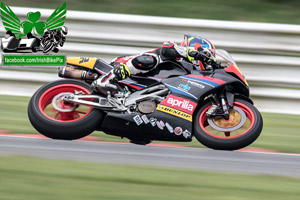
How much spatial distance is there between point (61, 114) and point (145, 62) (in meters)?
1.11

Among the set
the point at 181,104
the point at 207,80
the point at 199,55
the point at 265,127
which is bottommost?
the point at 265,127

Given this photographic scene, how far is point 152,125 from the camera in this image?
5.78 m

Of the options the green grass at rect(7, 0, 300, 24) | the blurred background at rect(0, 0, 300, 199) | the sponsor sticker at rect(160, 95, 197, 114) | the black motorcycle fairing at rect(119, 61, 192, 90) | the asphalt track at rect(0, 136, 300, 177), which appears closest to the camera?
the asphalt track at rect(0, 136, 300, 177)

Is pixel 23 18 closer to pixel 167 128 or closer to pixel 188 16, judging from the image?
pixel 188 16

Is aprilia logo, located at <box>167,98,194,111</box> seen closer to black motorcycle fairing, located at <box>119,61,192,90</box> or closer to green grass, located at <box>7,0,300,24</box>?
black motorcycle fairing, located at <box>119,61,192,90</box>

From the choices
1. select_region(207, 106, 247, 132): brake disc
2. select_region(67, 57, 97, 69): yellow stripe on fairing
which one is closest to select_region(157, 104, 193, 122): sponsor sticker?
select_region(207, 106, 247, 132): brake disc

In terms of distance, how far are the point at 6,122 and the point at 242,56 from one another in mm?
3373

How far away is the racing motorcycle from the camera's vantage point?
5.78 meters

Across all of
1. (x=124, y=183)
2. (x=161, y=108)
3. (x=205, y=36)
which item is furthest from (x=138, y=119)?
(x=205, y=36)

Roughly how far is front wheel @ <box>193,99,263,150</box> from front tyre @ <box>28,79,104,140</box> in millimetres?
1087

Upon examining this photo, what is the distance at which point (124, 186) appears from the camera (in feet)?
14.8

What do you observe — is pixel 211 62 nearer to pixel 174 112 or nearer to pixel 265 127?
pixel 174 112

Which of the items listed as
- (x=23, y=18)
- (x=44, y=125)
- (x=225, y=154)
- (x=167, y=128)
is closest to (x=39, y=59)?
(x=23, y=18)

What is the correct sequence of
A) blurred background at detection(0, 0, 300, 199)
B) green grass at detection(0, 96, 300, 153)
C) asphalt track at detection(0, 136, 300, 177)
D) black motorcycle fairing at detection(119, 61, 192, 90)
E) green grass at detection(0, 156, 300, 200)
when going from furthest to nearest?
blurred background at detection(0, 0, 300, 199)
green grass at detection(0, 96, 300, 153)
black motorcycle fairing at detection(119, 61, 192, 90)
asphalt track at detection(0, 136, 300, 177)
green grass at detection(0, 156, 300, 200)
